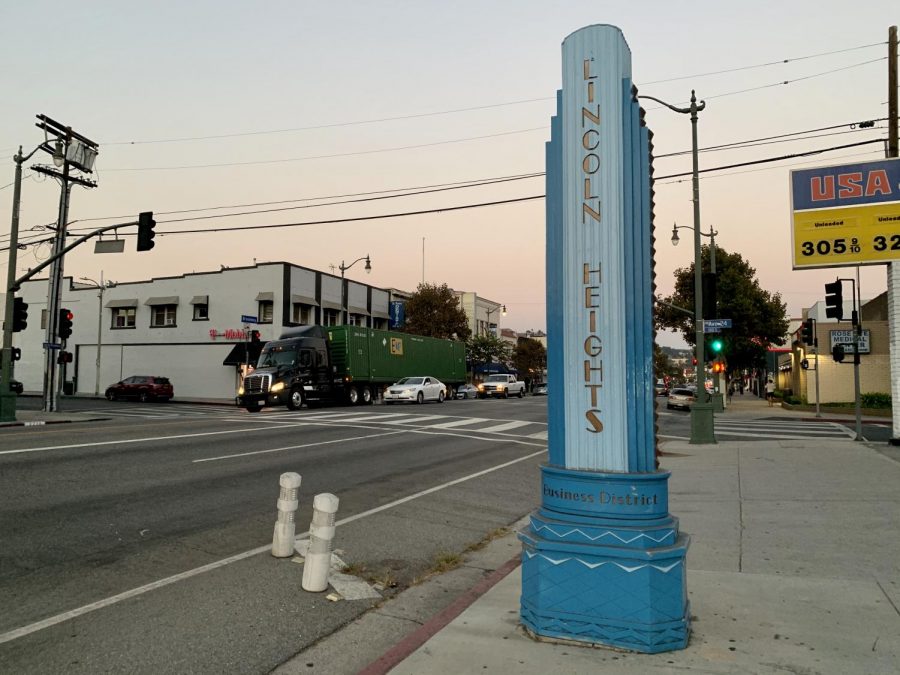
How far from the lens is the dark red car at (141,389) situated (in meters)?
41.5

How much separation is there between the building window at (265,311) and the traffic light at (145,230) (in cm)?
2296

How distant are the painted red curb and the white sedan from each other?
28823mm

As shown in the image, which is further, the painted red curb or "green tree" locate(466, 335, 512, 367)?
"green tree" locate(466, 335, 512, 367)

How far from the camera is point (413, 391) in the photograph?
3462cm

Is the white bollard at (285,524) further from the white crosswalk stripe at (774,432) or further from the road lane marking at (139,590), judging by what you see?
the white crosswalk stripe at (774,432)

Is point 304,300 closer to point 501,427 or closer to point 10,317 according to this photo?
point 10,317

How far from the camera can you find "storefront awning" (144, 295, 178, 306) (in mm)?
46750

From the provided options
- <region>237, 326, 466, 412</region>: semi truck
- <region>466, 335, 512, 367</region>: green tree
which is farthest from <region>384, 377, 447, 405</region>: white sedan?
<region>466, 335, 512, 367</region>: green tree

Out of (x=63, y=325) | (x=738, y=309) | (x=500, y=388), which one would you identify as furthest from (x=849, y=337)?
(x=63, y=325)

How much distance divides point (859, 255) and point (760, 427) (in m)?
8.45

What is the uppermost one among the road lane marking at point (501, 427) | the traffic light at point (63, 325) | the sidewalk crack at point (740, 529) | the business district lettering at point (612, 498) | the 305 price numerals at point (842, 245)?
the 305 price numerals at point (842, 245)

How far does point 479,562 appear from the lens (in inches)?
257

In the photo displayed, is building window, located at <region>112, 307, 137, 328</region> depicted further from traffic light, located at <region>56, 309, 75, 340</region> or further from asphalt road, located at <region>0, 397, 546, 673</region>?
asphalt road, located at <region>0, 397, 546, 673</region>

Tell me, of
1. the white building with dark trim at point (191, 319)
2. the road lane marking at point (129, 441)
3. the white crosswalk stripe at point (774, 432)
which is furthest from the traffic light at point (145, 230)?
the white building with dark trim at point (191, 319)
